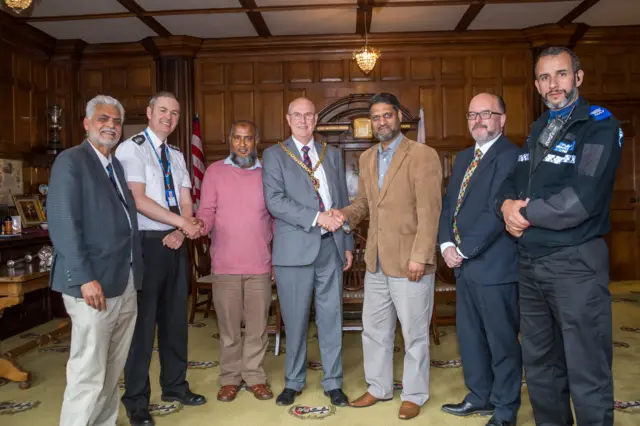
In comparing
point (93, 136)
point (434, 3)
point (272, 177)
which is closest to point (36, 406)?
point (93, 136)

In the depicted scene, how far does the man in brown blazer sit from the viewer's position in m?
2.84

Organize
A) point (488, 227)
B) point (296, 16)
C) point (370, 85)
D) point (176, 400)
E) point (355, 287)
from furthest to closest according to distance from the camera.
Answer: point (370, 85)
point (296, 16)
point (355, 287)
point (176, 400)
point (488, 227)

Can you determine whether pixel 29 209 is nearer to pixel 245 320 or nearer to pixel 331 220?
pixel 245 320

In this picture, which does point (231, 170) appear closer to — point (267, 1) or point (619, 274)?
point (267, 1)

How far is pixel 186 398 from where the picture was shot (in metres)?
3.09

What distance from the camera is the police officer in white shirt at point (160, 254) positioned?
2838 millimetres

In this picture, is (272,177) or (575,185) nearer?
(575,185)

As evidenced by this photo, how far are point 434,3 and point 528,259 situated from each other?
4.70 meters

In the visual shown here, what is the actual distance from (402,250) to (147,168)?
1492 millimetres

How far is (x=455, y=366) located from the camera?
3818 millimetres

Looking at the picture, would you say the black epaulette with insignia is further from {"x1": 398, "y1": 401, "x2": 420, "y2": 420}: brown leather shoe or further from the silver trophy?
the silver trophy

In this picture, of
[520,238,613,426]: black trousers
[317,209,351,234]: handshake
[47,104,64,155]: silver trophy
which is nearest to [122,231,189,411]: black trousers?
[317,209,351,234]: handshake

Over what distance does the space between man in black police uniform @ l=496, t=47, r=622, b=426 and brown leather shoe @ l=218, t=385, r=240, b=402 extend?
1.84m

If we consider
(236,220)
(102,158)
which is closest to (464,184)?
(236,220)
